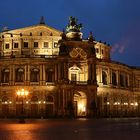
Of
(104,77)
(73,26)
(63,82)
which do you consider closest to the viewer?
(63,82)

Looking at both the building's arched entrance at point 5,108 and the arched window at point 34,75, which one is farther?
the arched window at point 34,75

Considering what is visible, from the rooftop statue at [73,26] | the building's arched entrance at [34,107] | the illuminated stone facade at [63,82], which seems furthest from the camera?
the rooftop statue at [73,26]

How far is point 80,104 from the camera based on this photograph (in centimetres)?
8756

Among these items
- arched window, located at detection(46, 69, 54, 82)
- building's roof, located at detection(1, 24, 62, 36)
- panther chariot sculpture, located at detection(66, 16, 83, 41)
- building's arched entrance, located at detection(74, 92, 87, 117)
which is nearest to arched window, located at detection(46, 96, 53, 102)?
arched window, located at detection(46, 69, 54, 82)

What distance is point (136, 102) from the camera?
349ft

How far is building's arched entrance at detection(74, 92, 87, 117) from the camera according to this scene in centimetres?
8612

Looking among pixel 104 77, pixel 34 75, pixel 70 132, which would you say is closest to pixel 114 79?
pixel 104 77

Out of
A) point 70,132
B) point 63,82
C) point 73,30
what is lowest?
point 70,132

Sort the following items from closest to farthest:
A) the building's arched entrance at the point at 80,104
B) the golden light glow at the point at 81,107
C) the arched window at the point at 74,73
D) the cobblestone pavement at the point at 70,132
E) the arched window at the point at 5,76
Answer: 1. the cobblestone pavement at the point at 70,132
2. the building's arched entrance at the point at 80,104
3. the golden light glow at the point at 81,107
4. the arched window at the point at 5,76
5. the arched window at the point at 74,73

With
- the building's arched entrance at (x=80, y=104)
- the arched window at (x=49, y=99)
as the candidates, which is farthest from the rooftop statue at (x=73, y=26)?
the arched window at (x=49, y=99)

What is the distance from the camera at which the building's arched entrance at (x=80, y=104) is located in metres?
86.1

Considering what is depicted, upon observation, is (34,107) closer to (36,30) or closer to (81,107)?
(81,107)

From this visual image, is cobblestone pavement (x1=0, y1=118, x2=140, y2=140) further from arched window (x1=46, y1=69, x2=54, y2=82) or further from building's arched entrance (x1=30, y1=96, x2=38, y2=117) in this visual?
arched window (x1=46, y1=69, x2=54, y2=82)

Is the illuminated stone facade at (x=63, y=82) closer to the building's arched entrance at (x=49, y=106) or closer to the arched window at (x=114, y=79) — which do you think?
the building's arched entrance at (x=49, y=106)
